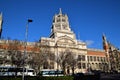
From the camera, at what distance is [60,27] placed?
68.9 meters

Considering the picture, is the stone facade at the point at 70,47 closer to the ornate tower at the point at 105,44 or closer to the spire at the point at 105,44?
the ornate tower at the point at 105,44

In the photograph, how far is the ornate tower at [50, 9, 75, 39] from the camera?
65.2 metres

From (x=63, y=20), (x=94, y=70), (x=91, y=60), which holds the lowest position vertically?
(x=94, y=70)

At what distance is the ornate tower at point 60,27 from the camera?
2565 inches

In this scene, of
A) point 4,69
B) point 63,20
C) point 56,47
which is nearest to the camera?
point 4,69

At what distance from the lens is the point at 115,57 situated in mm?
73062

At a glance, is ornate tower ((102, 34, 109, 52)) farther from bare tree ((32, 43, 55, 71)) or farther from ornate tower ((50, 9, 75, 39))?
bare tree ((32, 43, 55, 71))

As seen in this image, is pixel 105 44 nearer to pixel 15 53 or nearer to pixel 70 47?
pixel 70 47

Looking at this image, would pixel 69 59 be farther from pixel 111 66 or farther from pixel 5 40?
pixel 111 66

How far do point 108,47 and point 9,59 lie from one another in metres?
58.5

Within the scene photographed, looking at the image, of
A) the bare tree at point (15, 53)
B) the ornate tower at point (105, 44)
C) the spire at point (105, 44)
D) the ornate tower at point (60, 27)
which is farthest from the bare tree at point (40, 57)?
the spire at point (105, 44)

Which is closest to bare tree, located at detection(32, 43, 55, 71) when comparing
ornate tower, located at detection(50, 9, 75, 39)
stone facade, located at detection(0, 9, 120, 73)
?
stone facade, located at detection(0, 9, 120, 73)

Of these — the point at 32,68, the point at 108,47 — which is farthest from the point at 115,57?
the point at 32,68

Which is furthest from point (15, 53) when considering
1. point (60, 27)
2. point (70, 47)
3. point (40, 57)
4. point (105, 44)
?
point (105, 44)
